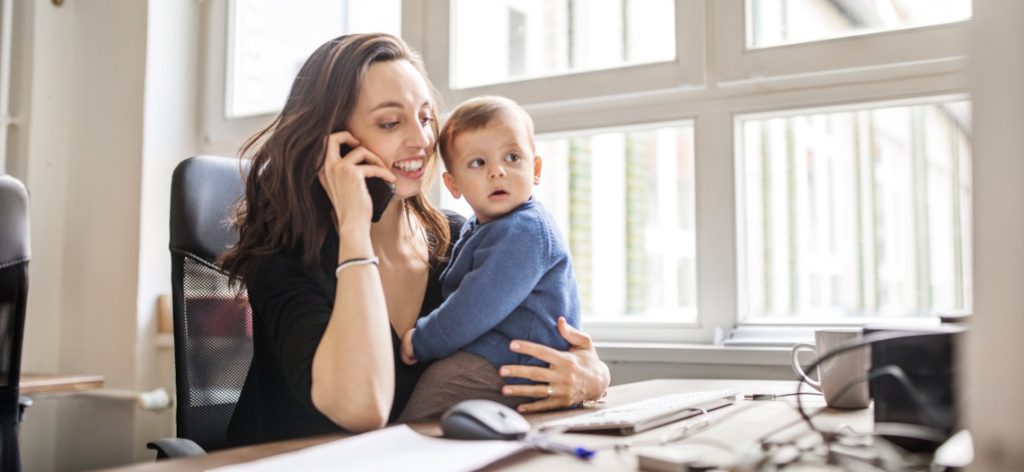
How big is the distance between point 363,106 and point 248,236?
28cm

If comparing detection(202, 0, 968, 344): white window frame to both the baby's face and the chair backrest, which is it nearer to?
the baby's face

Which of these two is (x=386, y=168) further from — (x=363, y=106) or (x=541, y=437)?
(x=541, y=437)

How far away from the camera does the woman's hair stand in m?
1.36

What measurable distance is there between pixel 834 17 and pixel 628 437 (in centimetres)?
133

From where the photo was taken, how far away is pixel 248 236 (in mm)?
1386

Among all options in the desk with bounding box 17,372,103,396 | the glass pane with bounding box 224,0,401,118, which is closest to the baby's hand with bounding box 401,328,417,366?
the desk with bounding box 17,372,103,396

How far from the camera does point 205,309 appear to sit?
1.57m

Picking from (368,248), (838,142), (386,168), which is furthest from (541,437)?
(838,142)

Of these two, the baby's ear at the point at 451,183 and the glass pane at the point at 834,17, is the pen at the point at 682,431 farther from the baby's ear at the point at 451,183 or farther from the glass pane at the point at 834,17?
the glass pane at the point at 834,17

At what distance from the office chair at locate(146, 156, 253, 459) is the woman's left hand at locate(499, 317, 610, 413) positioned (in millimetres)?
599

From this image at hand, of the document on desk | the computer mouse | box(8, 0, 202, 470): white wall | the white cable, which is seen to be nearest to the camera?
the document on desk

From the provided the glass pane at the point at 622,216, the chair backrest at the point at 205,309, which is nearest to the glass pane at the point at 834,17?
the glass pane at the point at 622,216

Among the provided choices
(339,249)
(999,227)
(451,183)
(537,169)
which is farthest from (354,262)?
(999,227)

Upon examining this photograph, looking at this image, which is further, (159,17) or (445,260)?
(159,17)
